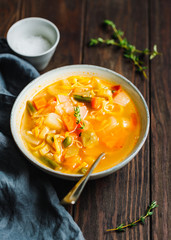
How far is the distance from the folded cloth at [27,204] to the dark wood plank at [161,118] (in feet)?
2.67

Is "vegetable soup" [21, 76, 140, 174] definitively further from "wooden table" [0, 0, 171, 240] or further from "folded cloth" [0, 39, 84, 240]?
"wooden table" [0, 0, 171, 240]

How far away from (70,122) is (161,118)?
1.19 metres

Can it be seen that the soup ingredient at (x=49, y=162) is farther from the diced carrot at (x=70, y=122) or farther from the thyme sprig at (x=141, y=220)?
the thyme sprig at (x=141, y=220)

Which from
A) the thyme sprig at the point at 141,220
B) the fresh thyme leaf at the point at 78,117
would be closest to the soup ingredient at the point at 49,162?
the fresh thyme leaf at the point at 78,117

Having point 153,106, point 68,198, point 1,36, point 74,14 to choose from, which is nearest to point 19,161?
point 68,198

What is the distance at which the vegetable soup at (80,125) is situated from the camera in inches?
124

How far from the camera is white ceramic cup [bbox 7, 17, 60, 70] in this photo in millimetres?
4117

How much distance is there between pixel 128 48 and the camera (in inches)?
176

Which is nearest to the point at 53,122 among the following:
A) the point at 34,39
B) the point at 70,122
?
the point at 70,122

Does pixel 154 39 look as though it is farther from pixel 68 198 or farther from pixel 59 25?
pixel 68 198

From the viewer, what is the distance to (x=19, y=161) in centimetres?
328

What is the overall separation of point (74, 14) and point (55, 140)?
91.8 inches

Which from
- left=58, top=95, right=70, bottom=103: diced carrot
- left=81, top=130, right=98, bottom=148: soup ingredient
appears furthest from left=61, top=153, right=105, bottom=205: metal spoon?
left=58, top=95, right=70, bottom=103: diced carrot

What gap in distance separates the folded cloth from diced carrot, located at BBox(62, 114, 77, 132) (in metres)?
0.52
